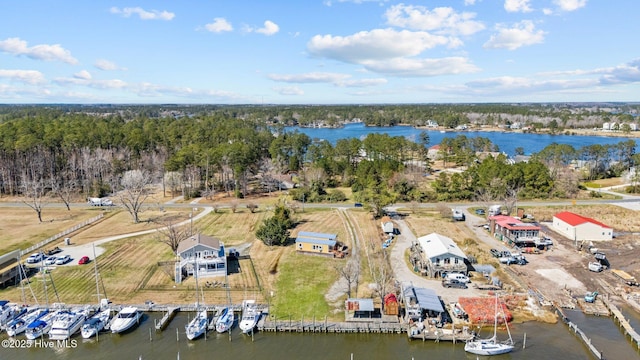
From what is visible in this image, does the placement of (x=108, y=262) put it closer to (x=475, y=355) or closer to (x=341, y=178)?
(x=475, y=355)

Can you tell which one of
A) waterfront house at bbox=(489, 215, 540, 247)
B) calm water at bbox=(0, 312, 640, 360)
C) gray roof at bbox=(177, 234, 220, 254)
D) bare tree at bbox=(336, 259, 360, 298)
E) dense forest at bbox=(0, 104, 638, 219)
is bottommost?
calm water at bbox=(0, 312, 640, 360)

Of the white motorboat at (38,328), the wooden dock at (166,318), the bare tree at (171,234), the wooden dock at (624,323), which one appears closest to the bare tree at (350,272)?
the wooden dock at (166,318)

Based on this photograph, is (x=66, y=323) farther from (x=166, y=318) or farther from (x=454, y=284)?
(x=454, y=284)

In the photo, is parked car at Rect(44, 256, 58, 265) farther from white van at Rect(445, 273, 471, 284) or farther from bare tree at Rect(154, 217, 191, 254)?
white van at Rect(445, 273, 471, 284)

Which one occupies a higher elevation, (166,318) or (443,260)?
(443,260)

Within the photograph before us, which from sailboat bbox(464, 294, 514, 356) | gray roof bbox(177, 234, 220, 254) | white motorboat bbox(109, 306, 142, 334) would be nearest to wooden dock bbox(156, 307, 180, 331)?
white motorboat bbox(109, 306, 142, 334)

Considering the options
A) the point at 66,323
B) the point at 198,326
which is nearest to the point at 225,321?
the point at 198,326
